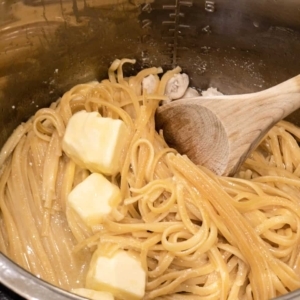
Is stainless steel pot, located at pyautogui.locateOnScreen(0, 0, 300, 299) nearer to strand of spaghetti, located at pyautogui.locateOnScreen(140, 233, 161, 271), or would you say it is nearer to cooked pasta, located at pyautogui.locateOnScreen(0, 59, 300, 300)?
cooked pasta, located at pyautogui.locateOnScreen(0, 59, 300, 300)

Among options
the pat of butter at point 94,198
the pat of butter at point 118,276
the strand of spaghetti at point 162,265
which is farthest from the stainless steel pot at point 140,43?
the strand of spaghetti at point 162,265

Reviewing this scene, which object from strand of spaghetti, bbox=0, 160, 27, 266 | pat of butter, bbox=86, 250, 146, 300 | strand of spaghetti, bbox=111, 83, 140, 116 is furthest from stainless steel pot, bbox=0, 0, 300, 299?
pat of butter, bbox=86, 250, 146, 300

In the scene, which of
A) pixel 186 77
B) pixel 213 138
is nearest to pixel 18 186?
pixel 213 138

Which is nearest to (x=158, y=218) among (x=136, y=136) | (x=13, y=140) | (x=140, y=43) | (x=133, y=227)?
(x=133, y=227)

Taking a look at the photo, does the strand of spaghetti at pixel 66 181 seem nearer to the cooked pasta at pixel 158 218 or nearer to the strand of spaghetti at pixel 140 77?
the cooked pasta at pixel 158 218

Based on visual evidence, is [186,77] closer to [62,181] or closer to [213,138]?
[213,138]

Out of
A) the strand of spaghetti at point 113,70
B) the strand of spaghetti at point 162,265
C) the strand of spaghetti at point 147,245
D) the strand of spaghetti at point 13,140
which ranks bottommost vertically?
the strand of spaghetti at point 162,265
